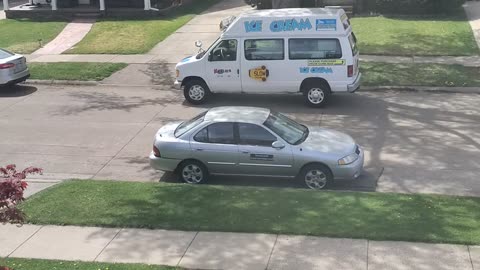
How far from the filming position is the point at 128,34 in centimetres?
2667

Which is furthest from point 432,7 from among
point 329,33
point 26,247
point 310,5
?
point 26,247

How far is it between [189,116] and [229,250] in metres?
8.31

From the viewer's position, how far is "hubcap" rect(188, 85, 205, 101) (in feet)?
57.7

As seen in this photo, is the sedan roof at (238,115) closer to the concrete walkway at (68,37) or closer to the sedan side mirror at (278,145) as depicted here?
the sedan side mirror at (278,145)

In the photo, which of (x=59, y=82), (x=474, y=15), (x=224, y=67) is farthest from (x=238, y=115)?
(x=474, y=15)

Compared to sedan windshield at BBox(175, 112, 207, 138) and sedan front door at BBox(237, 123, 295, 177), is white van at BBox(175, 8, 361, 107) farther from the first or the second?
sedan front door at BBox(237, 123, 295, 177)

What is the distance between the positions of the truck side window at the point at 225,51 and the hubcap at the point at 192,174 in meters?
5.61

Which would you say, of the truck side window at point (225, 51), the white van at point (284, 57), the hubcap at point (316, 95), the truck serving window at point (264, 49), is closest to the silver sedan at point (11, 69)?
the white van at point (284, 57)

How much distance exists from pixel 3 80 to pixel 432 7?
17.9 m

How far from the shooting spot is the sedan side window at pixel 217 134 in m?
11.9

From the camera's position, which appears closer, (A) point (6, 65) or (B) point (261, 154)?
(B) point (261, 154)

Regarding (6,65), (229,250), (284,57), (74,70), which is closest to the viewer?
(229,250)

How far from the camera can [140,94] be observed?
63.6ft

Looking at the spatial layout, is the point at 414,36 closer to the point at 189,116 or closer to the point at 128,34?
the point at 128,34
